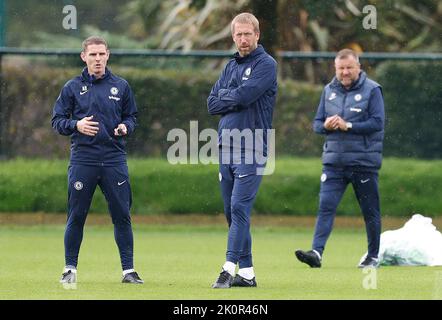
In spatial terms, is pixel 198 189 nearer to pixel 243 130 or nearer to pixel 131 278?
pixel 131 278

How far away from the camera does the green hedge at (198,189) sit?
18.9m

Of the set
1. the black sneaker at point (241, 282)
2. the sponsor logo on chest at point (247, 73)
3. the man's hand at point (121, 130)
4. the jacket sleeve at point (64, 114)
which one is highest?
the sponsor logo on chest at point (247, 73)

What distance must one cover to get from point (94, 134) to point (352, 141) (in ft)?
10.2

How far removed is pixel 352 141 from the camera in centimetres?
1332

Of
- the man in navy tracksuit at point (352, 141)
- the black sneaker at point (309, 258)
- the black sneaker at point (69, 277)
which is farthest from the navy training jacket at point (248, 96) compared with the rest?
the black sneaker at point (309, 258)

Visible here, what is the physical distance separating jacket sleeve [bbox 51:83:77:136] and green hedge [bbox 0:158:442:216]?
25.0 feet

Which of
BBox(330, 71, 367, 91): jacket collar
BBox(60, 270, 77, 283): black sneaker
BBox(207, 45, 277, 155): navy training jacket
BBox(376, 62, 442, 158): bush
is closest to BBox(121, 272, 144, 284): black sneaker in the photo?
BBox(60, 270, 77, 283): black sneaker

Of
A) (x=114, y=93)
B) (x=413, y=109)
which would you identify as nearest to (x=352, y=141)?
(x=114, y=93)

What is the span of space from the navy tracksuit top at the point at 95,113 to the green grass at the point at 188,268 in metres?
1.04

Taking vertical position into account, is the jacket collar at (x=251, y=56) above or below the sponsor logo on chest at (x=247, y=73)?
above

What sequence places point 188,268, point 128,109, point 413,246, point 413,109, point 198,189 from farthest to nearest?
point 413,109 < point 198,189 < point 413,246 < point 188,268 < point 128,109

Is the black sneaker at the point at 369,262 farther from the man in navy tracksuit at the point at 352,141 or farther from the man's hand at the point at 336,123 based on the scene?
the man's hand at the point at 336,123

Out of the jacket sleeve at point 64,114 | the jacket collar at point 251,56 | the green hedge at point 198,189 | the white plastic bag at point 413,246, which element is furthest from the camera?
the green hedge at point 198,189

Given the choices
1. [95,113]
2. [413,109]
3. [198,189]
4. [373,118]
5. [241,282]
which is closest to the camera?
[241,282]
